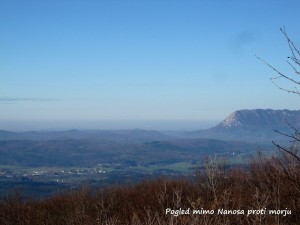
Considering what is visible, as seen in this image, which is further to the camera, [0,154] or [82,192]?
[0,154]

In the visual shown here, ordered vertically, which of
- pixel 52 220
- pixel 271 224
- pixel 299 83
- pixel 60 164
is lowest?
pixel 60 164

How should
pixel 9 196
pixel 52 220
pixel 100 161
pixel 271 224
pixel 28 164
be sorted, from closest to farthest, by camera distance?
pixel 271 224 → pixel 52 220 → pixel 9 196 → pixel 28 164 → pixel 100 161

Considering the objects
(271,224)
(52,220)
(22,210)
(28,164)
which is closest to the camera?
(271,224)

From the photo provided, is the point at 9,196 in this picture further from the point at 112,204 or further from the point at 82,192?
the point at 112,204

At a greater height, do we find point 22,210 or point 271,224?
point 271,224

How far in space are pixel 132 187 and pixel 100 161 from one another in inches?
5835

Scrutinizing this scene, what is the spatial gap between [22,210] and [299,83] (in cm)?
3250

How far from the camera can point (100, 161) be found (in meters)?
187

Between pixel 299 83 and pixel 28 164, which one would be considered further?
pixel 28 164

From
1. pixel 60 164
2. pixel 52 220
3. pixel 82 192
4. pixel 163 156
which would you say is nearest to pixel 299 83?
pixel 52 220

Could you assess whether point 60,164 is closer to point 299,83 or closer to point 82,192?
point 82,192

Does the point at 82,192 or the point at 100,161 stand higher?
the point at 82,192

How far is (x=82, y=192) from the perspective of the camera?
112ft

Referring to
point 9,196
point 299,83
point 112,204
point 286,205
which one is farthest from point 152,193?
point 299,83
